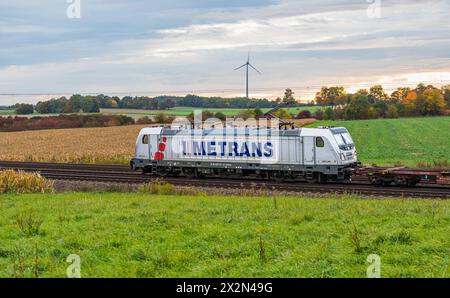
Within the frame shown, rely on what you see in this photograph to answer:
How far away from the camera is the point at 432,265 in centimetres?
1158

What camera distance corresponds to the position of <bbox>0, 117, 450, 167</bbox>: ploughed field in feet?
178

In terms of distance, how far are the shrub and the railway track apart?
478cm

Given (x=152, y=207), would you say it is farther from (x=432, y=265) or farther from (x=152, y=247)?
(x=432, y=265)

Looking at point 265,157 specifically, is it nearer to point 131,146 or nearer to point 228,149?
point 228,149

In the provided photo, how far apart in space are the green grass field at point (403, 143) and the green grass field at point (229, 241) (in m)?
26.6

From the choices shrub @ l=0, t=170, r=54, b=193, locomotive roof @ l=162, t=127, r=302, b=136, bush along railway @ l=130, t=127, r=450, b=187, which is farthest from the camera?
locomotive roof @ l=162, t=127, r=302, b=136

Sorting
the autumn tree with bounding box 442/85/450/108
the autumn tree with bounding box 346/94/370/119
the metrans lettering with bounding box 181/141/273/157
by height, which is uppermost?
the autumn tree with bounding box 442/85/450/108

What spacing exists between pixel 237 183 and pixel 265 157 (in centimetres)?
272

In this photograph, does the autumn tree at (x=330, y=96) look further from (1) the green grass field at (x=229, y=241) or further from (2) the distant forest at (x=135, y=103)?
(1) the green grass field at (x=229, y=241)

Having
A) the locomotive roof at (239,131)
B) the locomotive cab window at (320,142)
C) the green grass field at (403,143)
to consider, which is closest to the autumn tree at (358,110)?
the green grass field at (403,143)

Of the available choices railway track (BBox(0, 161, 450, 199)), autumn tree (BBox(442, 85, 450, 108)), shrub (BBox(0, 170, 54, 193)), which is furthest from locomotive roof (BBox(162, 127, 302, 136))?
autumn tree (BBox(442, 85, 450, 108))

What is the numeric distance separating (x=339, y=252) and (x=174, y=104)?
120 metres

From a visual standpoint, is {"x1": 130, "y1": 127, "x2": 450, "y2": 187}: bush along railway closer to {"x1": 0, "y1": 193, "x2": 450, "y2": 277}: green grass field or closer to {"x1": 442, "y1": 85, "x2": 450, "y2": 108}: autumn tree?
{"x1": 0, "y1": 193, "x2": 450, "y2": 277}: green grass field

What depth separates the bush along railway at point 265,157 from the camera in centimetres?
3312
